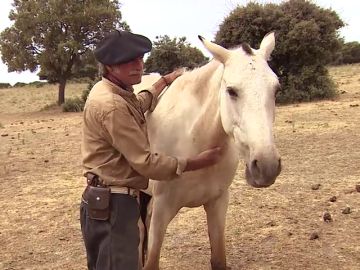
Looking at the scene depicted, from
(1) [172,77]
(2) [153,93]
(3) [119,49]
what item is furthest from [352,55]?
(3) [119,49]

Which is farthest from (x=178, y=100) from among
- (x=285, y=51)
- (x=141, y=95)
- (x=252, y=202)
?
(x=285, y=51)

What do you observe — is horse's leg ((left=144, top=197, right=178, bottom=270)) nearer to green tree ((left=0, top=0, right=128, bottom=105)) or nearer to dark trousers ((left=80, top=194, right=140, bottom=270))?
dark trousers ((left=80, top=194, right=140, bottom=270))

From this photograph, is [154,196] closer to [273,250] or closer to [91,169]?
[91,169]

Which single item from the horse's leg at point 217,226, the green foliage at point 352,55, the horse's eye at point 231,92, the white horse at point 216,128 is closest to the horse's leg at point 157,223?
the white horse at point 216,128

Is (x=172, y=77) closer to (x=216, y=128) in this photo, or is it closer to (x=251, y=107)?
(x=216, y=128)

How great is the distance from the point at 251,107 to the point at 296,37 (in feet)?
49.5

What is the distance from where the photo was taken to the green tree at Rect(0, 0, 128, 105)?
23.7 metres

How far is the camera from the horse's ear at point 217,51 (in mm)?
2764

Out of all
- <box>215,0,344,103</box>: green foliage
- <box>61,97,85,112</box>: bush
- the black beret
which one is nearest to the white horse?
the black beret

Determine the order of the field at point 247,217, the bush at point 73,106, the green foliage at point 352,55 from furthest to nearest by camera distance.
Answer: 1. the green foliage at point 352,55
2. the bush at point 73,106
3. the field at point 247,217

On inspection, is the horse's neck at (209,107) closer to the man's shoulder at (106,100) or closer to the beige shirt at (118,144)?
the beige shirt at (118,144)

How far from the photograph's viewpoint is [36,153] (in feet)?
32.9

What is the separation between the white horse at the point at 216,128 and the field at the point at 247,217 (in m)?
0.75

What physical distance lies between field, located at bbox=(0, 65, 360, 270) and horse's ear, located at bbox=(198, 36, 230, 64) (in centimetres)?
218
